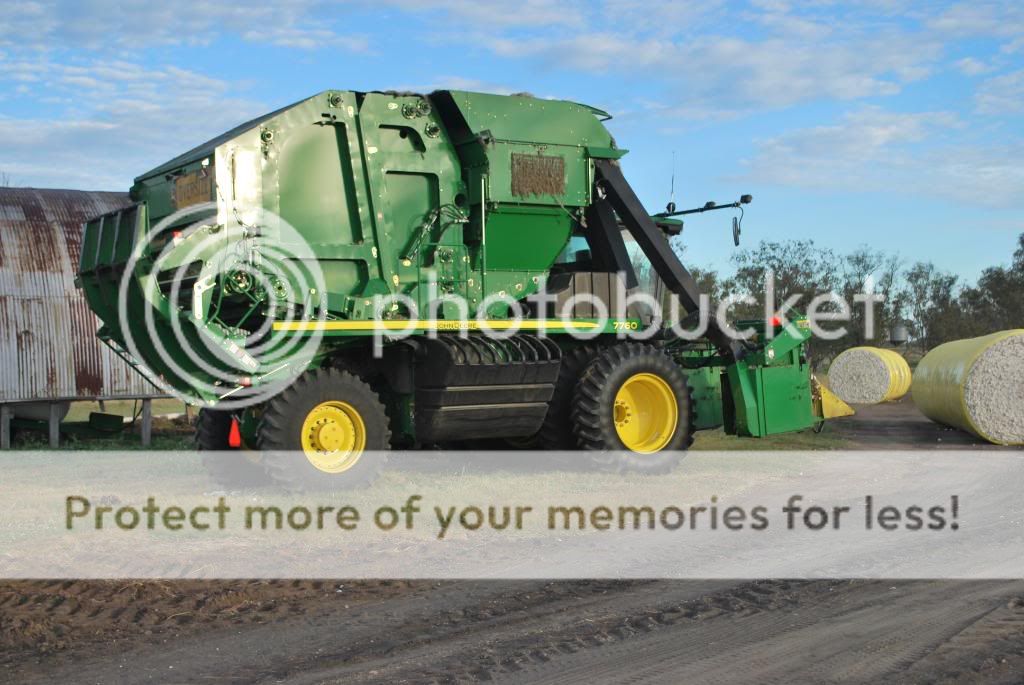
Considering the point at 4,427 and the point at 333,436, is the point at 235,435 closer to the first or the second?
the point at 333,436

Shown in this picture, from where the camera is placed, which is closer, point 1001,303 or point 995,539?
point 995,539

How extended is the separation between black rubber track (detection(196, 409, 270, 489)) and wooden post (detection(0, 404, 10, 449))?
7150 mm

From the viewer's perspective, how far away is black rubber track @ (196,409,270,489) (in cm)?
1134

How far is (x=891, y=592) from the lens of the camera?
684 centimetres

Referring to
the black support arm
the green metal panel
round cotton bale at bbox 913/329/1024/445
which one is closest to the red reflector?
the black support arm

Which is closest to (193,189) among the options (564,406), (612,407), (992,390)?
(564,406)

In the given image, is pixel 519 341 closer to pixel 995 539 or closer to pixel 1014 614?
pixel 995 539

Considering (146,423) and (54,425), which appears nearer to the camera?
(54,425)

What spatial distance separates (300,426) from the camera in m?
10.2

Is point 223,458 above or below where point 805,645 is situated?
above

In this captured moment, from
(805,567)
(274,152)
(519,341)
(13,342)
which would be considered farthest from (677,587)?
(13,342)

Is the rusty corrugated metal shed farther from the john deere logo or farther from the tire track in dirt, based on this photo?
the tire track in dirt

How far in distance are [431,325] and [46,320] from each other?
9.59 m

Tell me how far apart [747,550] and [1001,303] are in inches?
1742
